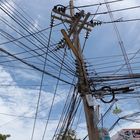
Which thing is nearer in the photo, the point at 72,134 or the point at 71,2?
the point at 71,2

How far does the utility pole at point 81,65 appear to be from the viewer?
15.5 meters

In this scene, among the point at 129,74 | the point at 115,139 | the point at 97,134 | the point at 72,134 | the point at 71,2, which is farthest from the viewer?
the point at 72,134

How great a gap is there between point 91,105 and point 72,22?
168 inches

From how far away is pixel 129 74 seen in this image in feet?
53.7

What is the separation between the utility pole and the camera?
15.5 m

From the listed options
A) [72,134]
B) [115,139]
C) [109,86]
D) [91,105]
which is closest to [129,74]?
[109,86]

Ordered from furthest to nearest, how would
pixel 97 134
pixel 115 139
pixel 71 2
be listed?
pixel 115 139 < pixel 71 2 < pixel 97 134

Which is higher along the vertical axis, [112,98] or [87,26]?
[87,26]

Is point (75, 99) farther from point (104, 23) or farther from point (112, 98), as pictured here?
point (104, 23)

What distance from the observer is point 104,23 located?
1812 centimetres

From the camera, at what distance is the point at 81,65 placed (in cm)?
1688

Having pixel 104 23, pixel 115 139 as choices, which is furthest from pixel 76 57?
pixel 115 139

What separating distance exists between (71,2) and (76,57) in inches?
136

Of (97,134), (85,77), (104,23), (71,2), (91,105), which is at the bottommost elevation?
(97,134)
